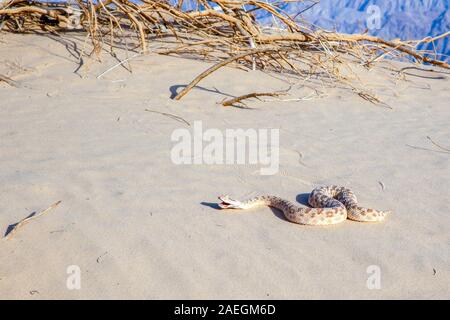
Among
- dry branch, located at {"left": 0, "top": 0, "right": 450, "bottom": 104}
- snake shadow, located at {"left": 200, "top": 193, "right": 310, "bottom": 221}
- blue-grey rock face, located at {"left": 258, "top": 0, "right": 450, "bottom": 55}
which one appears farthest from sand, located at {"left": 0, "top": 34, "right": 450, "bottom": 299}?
blue-grey rock face, located at {"left": 258, "top": 0, "right": 450, "bottom": 55}

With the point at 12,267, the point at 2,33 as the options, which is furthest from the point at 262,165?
the point at 2,33

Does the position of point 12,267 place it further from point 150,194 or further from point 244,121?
point 244,121

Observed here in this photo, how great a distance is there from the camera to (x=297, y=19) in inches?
292

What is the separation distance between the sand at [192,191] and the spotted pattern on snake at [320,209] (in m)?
0.07

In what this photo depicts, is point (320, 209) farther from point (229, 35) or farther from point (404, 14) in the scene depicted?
point (404, 14)

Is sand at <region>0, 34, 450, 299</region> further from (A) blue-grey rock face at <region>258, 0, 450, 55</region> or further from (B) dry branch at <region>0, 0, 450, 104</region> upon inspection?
(A) blue-grey rock face at <region>258, 0, 450, 55</region>

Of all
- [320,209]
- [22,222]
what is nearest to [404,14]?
[320,209]

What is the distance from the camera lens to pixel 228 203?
3.45 metres

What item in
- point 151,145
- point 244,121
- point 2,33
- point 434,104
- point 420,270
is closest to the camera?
point 420,270

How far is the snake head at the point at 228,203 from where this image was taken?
344 centimetres

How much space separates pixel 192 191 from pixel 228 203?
46 cm

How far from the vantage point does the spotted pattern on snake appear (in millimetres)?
3400

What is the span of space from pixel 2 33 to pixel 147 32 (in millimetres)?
2509
